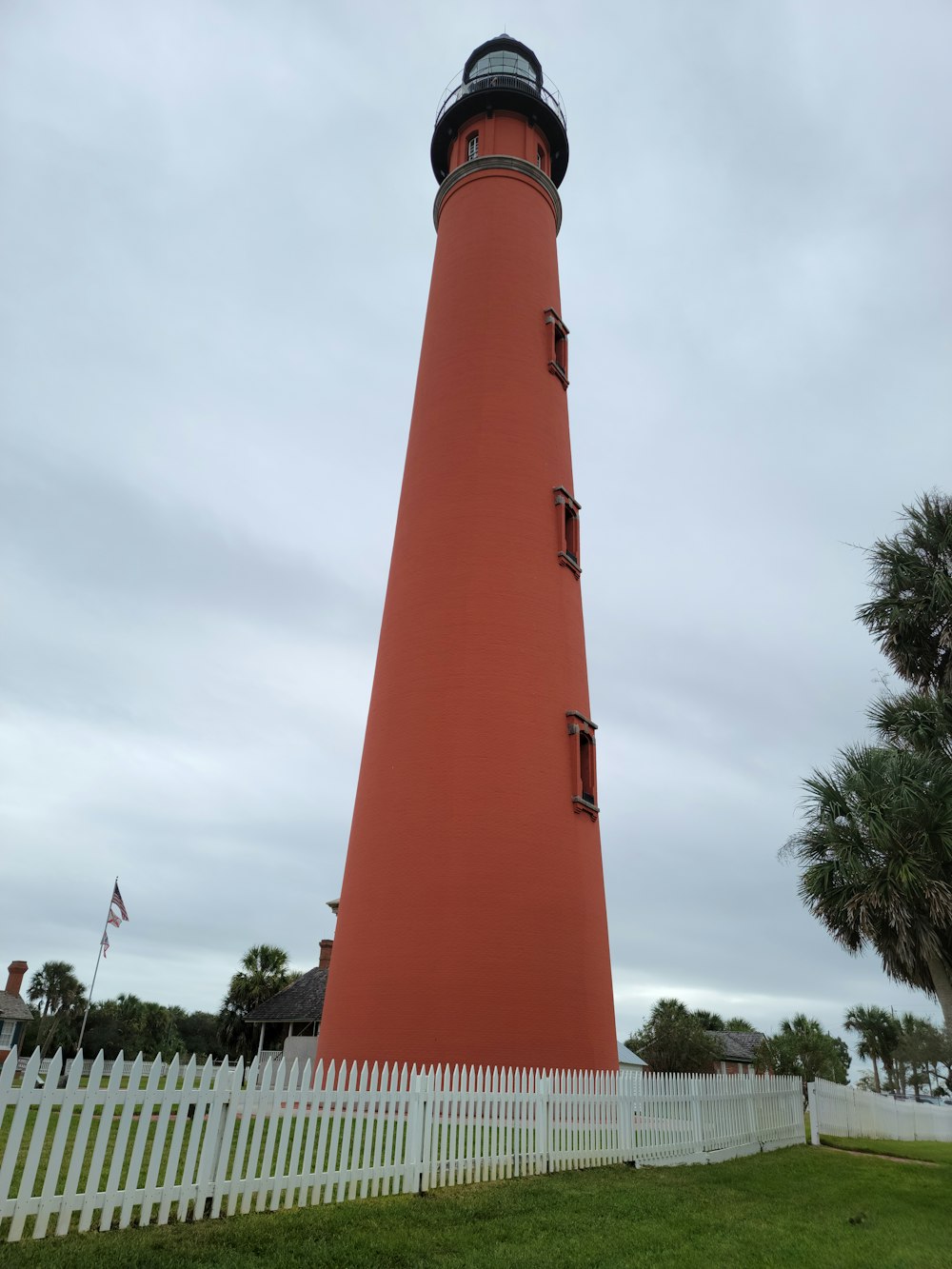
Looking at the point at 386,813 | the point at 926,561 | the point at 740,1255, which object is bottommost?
the point at 740,1255

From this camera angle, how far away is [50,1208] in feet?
17.7

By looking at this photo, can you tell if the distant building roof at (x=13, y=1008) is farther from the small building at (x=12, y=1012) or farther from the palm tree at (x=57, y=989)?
the palm tree at (x=57, y=989)

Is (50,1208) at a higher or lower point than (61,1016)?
lower

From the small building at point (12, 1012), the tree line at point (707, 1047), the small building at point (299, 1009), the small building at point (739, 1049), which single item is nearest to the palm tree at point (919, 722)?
the small building at point (299, 1009)

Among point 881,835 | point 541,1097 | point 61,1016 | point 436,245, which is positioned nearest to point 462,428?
point 436,245

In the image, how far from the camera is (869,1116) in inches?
Answer: 843

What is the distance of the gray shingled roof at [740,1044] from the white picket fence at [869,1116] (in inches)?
1162

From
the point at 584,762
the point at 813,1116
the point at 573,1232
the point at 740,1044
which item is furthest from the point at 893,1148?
the point at 740,1044

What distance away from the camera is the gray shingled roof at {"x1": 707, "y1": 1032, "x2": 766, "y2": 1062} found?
182 feet

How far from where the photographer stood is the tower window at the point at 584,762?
46.5ft

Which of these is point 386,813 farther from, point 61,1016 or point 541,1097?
point 61,1016

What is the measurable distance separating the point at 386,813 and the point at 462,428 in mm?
6985

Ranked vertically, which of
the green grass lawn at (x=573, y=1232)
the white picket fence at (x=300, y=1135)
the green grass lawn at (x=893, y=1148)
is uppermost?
the white picket fence at (x=300, y=1135)

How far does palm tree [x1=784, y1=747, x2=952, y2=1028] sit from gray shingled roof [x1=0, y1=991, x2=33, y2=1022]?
3723cm
